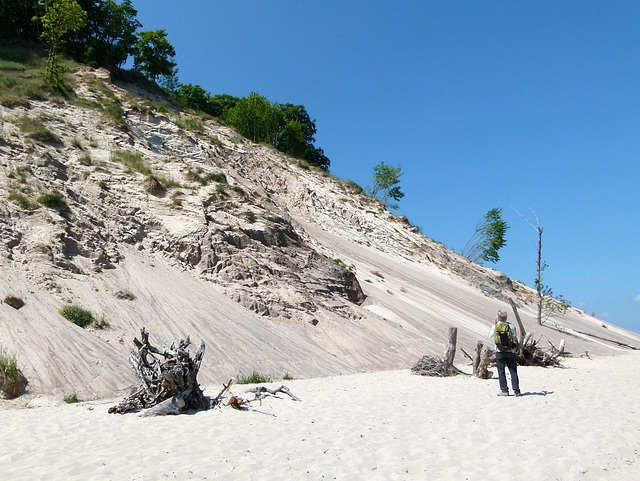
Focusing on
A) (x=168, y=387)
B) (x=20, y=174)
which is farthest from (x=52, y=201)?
(x=168, y=387)

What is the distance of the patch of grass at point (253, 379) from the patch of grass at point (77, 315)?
398 centimetres

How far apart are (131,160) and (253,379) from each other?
12609 mm

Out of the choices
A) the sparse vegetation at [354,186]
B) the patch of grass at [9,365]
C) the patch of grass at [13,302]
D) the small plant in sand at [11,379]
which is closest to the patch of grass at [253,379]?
the small plant in sand at [11,379]

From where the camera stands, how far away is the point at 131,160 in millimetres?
18969

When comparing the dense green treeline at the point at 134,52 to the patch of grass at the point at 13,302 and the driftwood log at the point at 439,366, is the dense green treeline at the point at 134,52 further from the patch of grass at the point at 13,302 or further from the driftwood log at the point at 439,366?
the driftwood log at the point at 439,366

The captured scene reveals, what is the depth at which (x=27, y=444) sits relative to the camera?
5109 millimetres

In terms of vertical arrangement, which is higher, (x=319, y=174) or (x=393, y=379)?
(x=319, y=174)

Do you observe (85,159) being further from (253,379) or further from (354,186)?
(354,186)

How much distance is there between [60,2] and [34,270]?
20.5 metres

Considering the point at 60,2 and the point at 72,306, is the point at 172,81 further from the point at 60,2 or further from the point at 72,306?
the point at 72,306

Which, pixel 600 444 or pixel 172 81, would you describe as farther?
pixel 172 81

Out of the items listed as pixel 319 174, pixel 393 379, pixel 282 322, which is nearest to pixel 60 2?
pixel 319 174

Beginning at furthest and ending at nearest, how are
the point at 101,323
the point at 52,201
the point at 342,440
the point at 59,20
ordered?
1. the point at 59,20
2. the point at 52,201
3. the point at 101,323
4. the point at 342,440

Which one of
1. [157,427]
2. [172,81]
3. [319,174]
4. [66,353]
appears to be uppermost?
[172,81]
